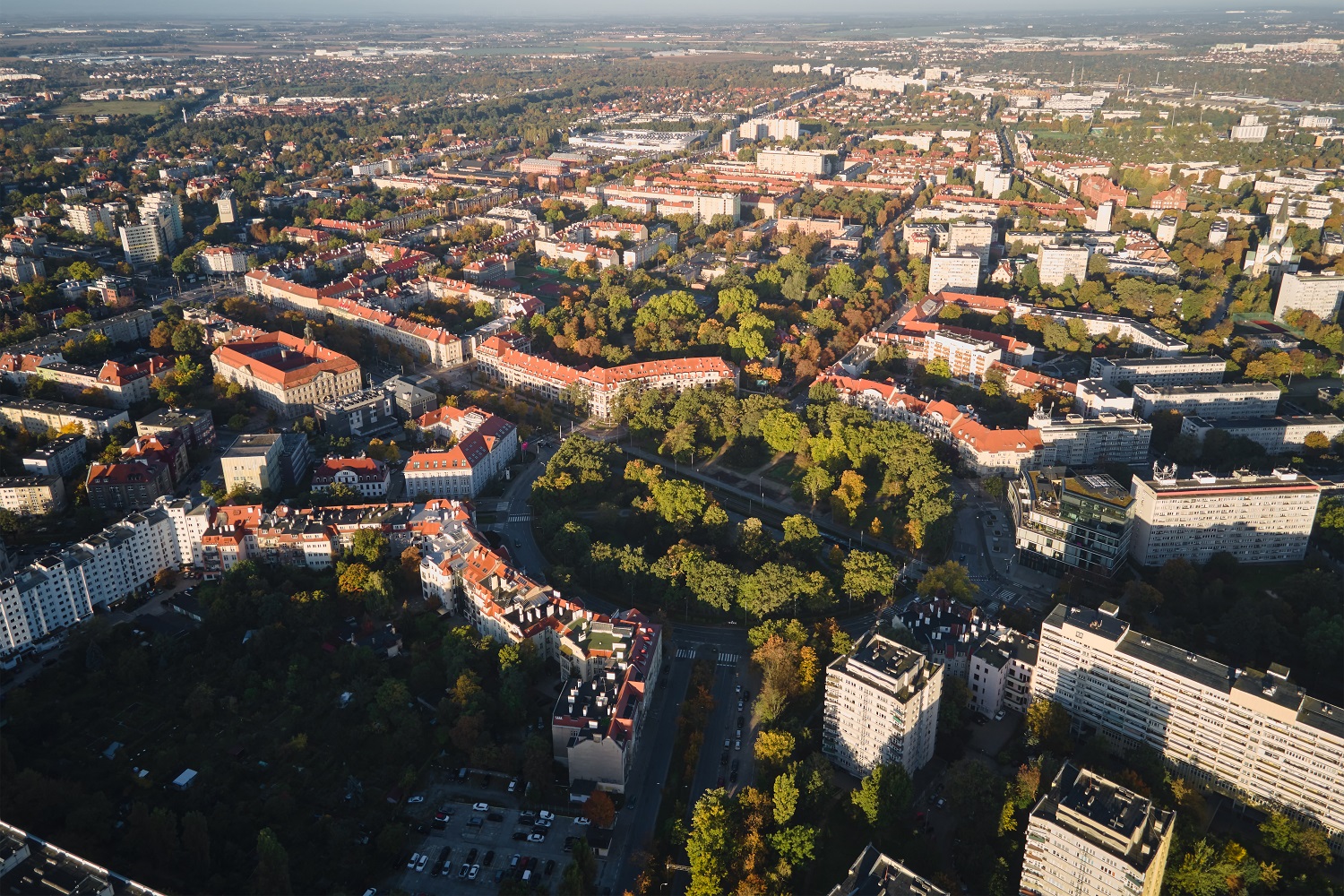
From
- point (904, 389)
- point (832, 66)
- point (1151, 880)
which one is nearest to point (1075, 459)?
point (904, 389)

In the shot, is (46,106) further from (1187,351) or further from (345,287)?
(1187,351)

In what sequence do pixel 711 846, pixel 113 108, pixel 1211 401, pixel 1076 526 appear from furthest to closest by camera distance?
pixel 113 108, pixel 1211 401, pixel 1076 526, pixel 711 846

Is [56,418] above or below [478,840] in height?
above

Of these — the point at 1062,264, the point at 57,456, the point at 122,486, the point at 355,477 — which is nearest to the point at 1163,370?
the point at 1062,264

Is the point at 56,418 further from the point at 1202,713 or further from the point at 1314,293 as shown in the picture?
the point at 1314,293

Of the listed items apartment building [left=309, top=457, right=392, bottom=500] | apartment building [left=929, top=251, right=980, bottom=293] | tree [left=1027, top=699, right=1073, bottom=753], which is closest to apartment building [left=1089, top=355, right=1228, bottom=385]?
apartment building [left=929, top=251, right=980, bottom=293]

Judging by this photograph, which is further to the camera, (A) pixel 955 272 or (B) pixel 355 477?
(A) pixel 955 272
